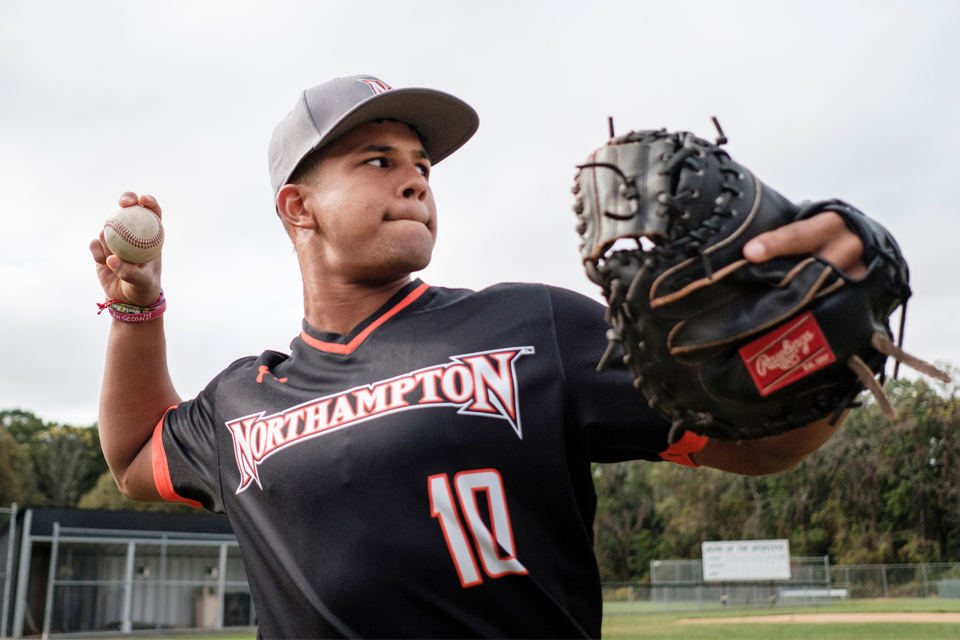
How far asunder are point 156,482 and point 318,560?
942 mm

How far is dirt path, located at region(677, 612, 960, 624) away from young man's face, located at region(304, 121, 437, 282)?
17.0 m

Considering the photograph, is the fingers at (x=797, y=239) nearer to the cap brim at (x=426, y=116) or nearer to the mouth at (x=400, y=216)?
the mouth at (x=400, y=216)

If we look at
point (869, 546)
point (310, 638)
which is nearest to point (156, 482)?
point (310, 638)

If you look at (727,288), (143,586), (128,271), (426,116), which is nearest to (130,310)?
(128,271)

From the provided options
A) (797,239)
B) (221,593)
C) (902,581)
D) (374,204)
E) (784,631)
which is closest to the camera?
(797,239)

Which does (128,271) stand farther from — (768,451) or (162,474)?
(768,451)

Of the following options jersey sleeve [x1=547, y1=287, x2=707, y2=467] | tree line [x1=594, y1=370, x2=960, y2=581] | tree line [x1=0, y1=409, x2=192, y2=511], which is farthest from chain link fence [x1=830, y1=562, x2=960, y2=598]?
tree line [x1=0, y1=409, x2=192, y2=511]

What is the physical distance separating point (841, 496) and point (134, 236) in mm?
41121

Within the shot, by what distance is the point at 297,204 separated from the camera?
238cm

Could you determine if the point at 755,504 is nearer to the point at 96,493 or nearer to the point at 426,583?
the point at 96,493

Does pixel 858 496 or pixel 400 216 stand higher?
pixel 400 216

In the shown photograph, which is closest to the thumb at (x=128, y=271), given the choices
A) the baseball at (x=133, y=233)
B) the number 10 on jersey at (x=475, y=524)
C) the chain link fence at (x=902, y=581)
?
the baseball at (x=133, y=233)

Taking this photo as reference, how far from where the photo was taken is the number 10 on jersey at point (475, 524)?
5.68 feet

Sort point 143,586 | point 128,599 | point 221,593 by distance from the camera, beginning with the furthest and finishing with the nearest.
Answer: point 143,586 → point 221,593 → point 128,599
